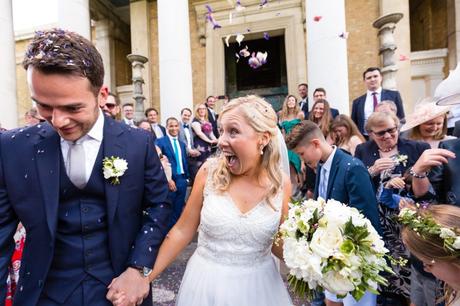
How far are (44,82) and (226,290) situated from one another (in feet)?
4.55

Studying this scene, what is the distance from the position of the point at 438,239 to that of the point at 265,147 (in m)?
1.00

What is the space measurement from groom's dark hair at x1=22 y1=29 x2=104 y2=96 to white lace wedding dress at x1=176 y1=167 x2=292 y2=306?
93cm

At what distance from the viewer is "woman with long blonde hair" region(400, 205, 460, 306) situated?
1353 mm

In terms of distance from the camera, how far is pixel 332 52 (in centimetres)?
625

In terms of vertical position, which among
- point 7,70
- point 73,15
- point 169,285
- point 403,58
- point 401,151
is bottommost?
point 169,285

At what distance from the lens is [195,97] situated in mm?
12062

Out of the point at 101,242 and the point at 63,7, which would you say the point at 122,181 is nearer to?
the point at 101,242

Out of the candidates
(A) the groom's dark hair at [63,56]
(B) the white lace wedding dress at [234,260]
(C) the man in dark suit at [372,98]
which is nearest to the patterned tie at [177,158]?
(C) the man in dark suit at [372,98]

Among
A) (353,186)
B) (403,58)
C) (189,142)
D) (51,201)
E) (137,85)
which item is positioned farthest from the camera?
(137,85)

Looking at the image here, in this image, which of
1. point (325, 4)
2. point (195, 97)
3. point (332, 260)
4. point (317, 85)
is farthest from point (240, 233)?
point (195, 97)

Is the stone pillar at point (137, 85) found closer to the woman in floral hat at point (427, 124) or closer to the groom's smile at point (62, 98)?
the woman in floral hat at point (427, 124)

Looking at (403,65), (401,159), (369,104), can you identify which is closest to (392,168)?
(401,159)

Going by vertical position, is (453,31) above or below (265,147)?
above

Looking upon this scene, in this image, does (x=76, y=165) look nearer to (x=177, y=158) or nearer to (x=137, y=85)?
(x=177, y=158)
